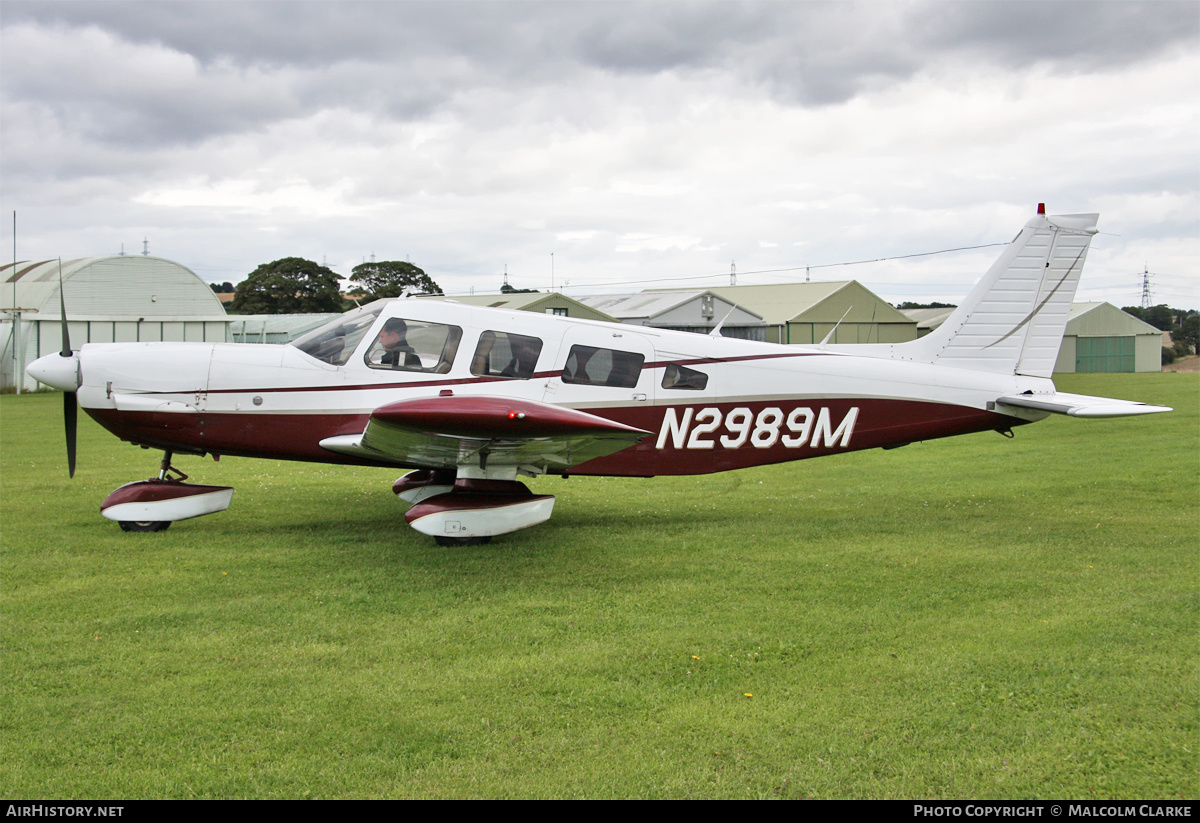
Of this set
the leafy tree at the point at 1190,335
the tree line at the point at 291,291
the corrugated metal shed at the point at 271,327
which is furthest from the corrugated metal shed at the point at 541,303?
the leafy tree at the point at 1190,335

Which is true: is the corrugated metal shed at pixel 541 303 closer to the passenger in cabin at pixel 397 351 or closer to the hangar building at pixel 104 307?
the hangar building at pixel 104 307

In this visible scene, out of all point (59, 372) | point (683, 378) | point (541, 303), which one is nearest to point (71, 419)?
point (59, 372)

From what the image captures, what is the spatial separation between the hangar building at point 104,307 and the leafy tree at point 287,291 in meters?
24.8

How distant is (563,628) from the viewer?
18.6 feet

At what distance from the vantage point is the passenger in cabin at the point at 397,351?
26.7 feet

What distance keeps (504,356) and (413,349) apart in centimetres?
84

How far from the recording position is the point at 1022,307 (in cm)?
911

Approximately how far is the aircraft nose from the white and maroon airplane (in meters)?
0.01

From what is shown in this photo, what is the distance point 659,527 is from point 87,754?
18.7 feet

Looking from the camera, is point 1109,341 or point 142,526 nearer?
point 142,526

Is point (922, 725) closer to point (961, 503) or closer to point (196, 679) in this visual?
point (196, 679)

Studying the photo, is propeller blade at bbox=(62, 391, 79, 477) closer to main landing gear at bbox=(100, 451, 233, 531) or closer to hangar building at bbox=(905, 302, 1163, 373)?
main landing gear at bbox=(100, 451, 233, 531)

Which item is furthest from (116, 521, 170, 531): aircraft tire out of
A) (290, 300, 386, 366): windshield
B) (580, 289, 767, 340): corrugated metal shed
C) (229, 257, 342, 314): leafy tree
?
(229, 257, 342, 314): leafy tree

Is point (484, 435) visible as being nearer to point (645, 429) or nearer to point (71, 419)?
point (645, 429)
